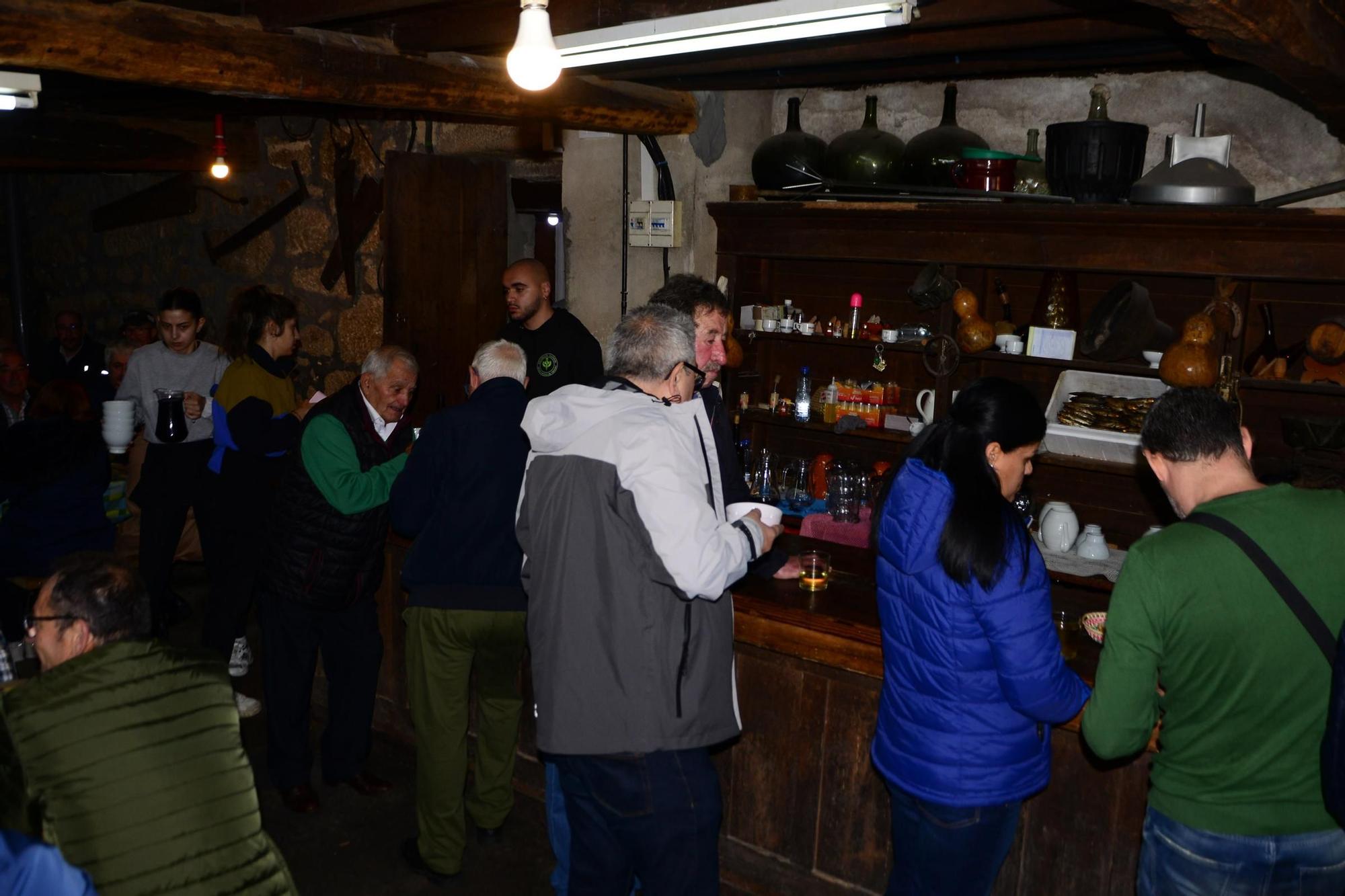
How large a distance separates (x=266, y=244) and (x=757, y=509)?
18.5 feet

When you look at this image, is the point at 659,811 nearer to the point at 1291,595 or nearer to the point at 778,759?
the point at 778,759

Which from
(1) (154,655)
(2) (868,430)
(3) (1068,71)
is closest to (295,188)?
(2) (868,430)

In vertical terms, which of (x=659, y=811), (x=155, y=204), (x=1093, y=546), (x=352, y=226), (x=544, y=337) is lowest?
(x=659, y=811)

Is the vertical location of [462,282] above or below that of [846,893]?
above

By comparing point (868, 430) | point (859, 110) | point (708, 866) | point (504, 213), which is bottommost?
point (708, 866)

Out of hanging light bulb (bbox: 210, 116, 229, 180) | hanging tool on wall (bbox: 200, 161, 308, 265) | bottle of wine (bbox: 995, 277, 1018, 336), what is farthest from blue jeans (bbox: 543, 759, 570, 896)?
hanging tool on wall (bbox: 200, 161, 308, 265)

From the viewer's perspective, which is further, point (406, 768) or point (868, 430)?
point (868, 430)

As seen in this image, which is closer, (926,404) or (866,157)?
(866,157)

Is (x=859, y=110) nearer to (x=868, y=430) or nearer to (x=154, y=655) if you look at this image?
(x=868, y=430)

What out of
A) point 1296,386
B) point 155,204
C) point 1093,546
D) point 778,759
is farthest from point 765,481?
point 155,204

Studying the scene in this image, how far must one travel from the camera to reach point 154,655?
206 cm

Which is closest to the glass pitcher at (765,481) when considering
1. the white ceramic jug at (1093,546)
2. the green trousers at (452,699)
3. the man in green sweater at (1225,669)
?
the white ceramic jug at (1093,546)

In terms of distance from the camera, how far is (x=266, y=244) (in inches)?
289

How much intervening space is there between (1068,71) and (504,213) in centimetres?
332
